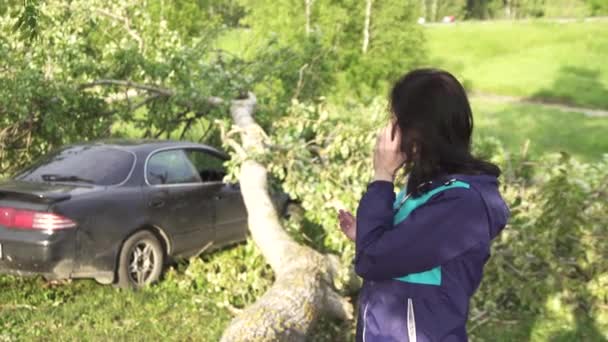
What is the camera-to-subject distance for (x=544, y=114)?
94.9ft

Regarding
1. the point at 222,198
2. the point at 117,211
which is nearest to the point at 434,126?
the point at 117,211

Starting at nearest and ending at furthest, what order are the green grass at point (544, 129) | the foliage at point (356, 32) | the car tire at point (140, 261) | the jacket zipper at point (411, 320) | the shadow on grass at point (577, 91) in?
the jacket zipper at point (411, 320) → the car tire at point (140, 261) → the foliage at point (356, 32) → the green grass at point (544, 129) → the shadow on grass at point (577, 91)

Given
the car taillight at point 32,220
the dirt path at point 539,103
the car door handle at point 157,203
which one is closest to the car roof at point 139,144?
the car door handle at point 157,203

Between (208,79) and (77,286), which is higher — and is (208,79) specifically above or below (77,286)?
above

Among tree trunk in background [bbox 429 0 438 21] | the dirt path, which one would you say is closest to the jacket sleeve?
the dirt path

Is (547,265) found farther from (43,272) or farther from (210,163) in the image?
(43,272)

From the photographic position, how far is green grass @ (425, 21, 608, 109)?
116ft

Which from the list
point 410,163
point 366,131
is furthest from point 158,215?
point 410,163

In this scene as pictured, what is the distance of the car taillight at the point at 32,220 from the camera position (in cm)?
575

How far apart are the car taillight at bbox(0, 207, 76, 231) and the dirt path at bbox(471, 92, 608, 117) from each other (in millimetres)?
27109

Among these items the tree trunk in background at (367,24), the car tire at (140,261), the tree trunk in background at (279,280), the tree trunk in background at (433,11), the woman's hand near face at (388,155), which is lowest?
the car tire at (140,261)

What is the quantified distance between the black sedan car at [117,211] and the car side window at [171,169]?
0.04 ft

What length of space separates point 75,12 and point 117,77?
1.15 m

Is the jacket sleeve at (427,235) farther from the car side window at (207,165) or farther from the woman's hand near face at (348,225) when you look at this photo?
the car side window at (207,165)
